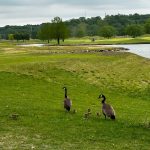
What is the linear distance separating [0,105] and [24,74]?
55.4ft

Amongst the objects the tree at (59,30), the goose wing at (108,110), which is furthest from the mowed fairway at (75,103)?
the tree at (59,30)

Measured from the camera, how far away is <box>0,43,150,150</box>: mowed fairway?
17.5m

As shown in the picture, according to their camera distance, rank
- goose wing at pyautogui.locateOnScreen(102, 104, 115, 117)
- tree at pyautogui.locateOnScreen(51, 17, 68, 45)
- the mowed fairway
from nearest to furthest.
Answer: the mowed fairway
goose wing at pyautogui.locateOnScreen(102, 104, 115, 117)
tree at pyautogui.locateOnScreen(51, 17, 68, 45)

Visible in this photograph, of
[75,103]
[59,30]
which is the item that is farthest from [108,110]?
[59,30]

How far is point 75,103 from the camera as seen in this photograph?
3130cm

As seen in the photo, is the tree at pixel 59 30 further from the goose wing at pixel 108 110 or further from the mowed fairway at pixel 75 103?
the goose wing at pixel 108 110

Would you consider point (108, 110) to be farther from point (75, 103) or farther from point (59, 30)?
point (59, 30)

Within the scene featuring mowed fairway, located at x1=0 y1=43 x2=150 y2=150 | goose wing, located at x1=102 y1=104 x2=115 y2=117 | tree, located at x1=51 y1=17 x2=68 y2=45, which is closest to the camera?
mowed fairway, located at x1=0 y1=43 x2=150 y2=150

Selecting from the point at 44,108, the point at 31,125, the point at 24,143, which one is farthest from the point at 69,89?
the point at 24,143

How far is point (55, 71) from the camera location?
45.9m

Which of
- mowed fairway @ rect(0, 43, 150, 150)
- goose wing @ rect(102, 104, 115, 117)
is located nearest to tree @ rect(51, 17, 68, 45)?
mowed fairway @ rect(0, 43, 150, 150)

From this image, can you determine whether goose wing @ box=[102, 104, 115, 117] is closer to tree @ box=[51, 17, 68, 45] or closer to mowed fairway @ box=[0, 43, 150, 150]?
mowed fairway @ box=[0, 43, 150, 150]

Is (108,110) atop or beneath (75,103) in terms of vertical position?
atop

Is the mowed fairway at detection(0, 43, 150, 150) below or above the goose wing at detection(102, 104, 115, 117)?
below
